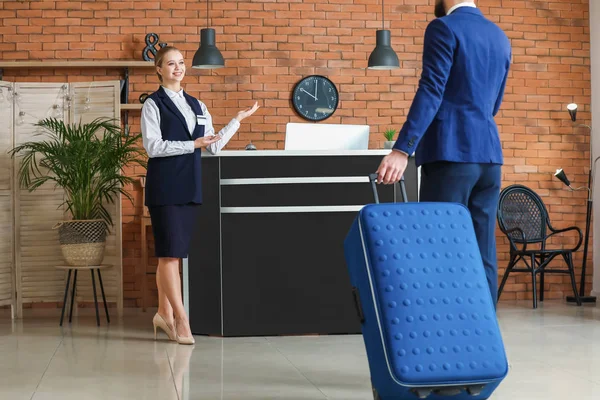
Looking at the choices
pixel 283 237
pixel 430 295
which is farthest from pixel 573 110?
pixel 430 295

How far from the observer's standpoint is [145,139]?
4305 millimetres

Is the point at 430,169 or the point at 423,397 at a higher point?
the point at 430,169

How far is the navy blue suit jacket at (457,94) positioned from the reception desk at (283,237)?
75.9 inches

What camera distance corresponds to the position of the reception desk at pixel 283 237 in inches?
183

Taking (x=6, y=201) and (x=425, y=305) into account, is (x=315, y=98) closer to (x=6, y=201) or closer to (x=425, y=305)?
(x=6, y=201)

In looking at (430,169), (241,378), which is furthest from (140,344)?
(430,169)

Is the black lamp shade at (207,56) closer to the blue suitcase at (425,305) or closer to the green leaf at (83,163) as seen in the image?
the green leaf at (83,163)

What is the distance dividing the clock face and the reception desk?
2.10m

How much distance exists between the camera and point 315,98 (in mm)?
6723

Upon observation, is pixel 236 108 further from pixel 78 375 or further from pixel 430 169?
pixel 430 169

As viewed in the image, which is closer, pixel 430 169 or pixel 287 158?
pixel 430 169

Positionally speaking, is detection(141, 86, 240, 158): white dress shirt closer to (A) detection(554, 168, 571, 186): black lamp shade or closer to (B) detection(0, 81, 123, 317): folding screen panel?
(B) detection(0, 81, 123, 317): folding screen panel

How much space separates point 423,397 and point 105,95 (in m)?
4.64

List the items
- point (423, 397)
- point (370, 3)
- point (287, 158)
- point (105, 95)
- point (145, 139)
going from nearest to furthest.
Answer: point (423, 397)
point (145, 139)
point (287, 158)
point (105, 95)
point (370, 3)
